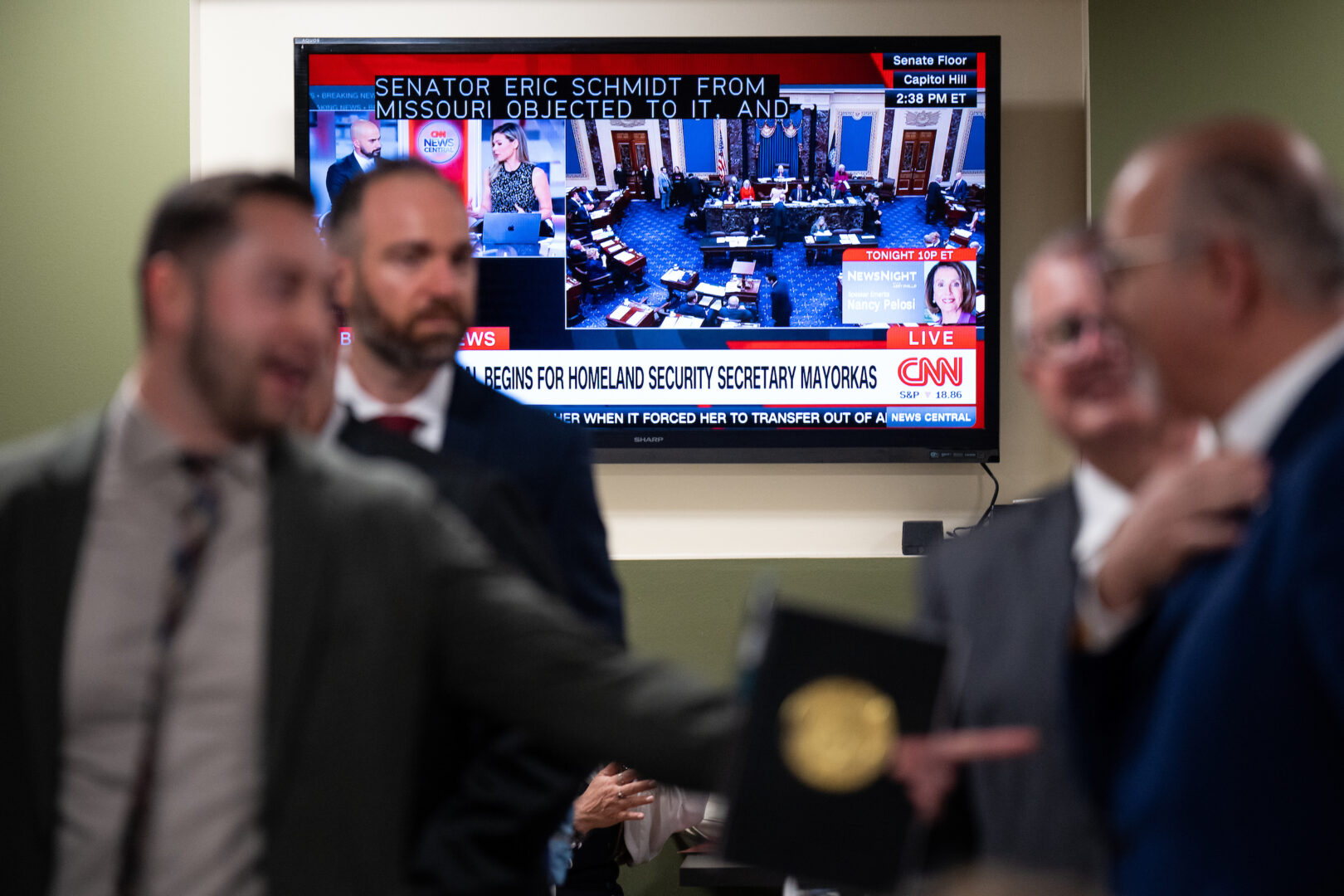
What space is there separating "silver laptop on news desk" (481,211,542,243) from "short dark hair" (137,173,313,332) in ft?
8.42

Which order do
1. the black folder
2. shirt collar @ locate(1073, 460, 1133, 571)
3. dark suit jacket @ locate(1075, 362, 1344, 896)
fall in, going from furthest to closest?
shirt collar @ locate(1073, 460, 1133, 571), the black folder, dark suit jacket @ locate(1075, 362, 1344, 896)

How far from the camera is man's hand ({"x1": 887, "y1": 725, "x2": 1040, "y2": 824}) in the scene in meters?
1.29

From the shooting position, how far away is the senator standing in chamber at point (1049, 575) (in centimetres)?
155

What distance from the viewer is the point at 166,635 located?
1368 mm

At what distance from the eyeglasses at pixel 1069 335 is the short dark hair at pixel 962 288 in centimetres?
241

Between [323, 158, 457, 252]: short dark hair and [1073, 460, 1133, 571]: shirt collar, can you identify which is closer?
[1073, 460, 1133, 571]: shirt collar

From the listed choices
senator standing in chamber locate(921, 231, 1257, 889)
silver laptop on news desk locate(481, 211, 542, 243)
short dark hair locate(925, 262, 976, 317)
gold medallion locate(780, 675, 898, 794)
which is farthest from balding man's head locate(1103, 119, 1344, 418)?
silver laptop on news desk locate(481, 211, 542, 243)

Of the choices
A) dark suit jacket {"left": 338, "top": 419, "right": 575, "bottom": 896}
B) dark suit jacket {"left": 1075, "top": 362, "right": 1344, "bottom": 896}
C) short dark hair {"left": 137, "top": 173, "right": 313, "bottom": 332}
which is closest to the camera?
dark suit jacket {"left": 1075, "top": 362, "right": 1344, "bottom": 896}

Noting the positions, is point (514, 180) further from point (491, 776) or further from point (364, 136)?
point (491, 776)

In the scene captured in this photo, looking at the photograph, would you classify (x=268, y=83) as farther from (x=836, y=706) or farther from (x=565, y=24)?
(x=836, y=706)

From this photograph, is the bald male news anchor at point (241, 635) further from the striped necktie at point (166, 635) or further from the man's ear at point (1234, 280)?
the man's ear at point (1234, 280)

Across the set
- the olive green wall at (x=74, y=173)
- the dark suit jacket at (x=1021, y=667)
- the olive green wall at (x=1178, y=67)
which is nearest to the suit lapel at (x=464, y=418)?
the dark suit jacket at (x=1021, y=667)

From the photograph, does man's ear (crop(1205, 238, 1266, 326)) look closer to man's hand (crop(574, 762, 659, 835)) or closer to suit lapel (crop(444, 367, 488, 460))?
suit lapel (crop(444, 367, 488, 460))

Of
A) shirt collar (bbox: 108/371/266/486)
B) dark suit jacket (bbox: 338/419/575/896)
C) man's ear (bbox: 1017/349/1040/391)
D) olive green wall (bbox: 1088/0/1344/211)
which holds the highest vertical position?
olive green wall (bbox: 1088/0/1344/211)
